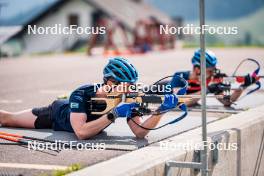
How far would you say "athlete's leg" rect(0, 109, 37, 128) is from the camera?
8305 mm

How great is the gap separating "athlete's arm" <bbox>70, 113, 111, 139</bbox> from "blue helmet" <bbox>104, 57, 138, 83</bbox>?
0.49 metres

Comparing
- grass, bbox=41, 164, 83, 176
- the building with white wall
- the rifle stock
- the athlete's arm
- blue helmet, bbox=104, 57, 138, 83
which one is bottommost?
grass, bbox=41, 164, 83, 176

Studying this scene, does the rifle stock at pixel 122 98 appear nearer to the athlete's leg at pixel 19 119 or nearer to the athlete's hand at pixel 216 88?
the athlete's leg at pixel 19 119

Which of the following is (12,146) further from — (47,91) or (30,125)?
(47,91)

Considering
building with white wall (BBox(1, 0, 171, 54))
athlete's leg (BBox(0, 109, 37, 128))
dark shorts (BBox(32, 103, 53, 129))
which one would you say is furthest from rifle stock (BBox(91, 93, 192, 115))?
building with white wall (BBox(1, 0, 171, 54))

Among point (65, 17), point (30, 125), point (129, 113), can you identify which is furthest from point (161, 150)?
point (65, 17)

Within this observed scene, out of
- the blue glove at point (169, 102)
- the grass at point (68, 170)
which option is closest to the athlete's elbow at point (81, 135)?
the blue glove at point (169, 102)

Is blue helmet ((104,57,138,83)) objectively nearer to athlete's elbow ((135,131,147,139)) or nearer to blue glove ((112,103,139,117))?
blue glove ((112,103,139,117))

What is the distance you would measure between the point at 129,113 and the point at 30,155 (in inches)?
51.3

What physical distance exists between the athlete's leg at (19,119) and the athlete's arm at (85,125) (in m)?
1.12

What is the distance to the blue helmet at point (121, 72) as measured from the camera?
286 inches

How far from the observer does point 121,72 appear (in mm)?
7270

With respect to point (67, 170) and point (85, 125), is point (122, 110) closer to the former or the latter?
point (85, 125)

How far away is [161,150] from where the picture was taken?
6.39 meters
